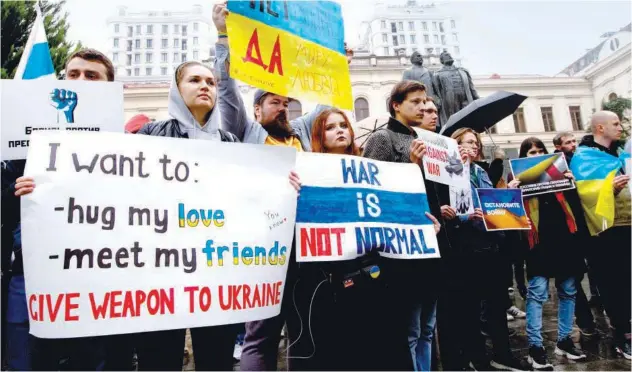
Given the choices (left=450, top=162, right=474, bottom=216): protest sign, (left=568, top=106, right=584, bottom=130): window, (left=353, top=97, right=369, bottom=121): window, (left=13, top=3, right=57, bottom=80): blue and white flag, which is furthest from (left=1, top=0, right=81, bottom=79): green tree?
(left=568, top=106, right=584, bottom=130): window

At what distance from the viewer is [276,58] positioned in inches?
97.0

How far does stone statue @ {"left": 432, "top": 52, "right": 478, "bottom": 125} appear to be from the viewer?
19.0 feet

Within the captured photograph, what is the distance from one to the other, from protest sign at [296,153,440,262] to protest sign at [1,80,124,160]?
3.37 feet

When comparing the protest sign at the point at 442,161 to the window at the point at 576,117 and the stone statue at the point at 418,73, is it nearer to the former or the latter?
the stone statue at the point at 418,73

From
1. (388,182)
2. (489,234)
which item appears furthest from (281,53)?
(489,234)

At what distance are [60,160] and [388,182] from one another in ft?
5.42

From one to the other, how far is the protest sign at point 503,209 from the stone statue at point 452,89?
2816mm

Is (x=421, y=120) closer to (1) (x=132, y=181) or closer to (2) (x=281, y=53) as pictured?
(2) (x=281, y=53)

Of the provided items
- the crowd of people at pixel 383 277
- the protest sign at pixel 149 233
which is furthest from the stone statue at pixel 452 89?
the protest sign at pixel 149 233

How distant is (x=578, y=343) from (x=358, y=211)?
9.15 ft

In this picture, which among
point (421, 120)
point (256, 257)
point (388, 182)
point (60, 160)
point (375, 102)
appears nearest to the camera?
point (60, 160)

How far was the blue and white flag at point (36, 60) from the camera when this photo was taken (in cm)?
245

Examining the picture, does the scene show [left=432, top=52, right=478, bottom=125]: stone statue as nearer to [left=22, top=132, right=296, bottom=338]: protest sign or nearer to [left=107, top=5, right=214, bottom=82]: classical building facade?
[left=22, top=132, right=296, bottom=338]: protest sign

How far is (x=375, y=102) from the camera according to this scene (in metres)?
31.0
